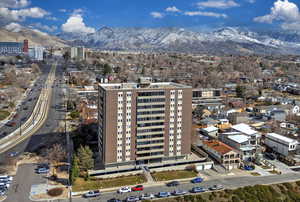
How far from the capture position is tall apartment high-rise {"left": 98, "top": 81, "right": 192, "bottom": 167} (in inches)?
987

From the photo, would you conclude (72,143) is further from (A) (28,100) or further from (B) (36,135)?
(A) (28,100)

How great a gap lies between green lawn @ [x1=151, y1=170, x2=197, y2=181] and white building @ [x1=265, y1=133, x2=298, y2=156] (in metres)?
11.9

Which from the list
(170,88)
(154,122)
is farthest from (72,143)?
(170,88)

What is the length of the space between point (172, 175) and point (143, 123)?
5518 millimetres

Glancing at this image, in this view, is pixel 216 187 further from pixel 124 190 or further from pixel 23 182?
pixel 23 182

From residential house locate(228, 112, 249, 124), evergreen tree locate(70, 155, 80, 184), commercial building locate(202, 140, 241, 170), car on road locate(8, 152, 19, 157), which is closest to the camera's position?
evergreen tree locate(70, 155, 80, 184)

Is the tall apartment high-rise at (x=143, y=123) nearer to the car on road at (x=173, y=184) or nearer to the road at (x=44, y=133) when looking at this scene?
the car on road at (x=173, y=184)

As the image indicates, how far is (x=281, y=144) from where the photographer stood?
103 feet

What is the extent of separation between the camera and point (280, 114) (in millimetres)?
44781

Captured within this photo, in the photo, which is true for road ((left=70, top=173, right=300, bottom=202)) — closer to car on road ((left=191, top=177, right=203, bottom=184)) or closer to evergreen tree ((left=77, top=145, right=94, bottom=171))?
car on road ((left=191, top=177, right=203, bottom=184))

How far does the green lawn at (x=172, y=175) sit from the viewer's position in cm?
2505

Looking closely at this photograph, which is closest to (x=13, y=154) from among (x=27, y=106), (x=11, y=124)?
(x=11, y=124)

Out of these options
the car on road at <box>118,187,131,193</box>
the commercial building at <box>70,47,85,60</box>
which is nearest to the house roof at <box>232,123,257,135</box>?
the car on road at <box>118,187,131,193</box>

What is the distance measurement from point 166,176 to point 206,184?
3.64m
